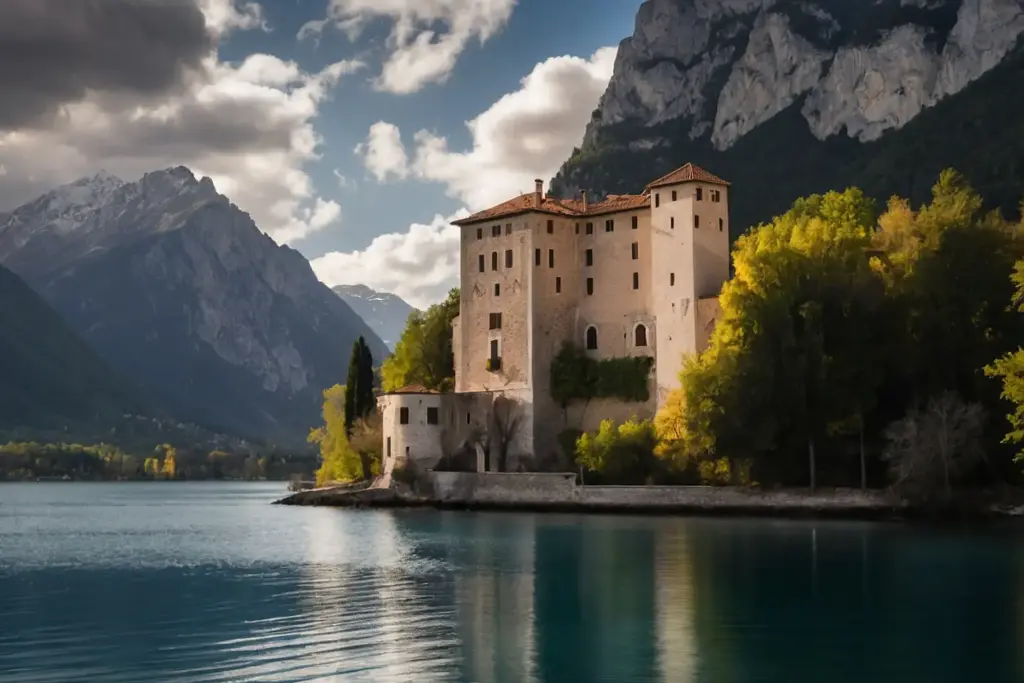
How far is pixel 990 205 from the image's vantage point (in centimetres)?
8738

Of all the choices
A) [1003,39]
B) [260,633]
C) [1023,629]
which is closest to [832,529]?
[1023,629]

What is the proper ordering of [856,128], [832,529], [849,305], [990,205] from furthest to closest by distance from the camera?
[856,128] < [990,205] < [849,305] < [832,529]

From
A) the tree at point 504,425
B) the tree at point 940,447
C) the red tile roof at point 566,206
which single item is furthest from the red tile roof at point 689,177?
the tree at point 940,447

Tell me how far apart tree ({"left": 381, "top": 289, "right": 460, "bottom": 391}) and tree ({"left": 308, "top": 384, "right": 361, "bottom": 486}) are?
13.3 ft

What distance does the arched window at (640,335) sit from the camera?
65.2 metres

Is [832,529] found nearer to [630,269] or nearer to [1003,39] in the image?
[630,269]

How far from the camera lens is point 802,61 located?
13312 cm

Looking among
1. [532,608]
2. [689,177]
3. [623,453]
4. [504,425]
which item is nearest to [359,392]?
[504,425]

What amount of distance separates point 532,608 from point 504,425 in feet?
140

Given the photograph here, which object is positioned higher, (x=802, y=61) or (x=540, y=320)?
(x=802, y=61)

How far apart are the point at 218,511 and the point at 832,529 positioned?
4376cm

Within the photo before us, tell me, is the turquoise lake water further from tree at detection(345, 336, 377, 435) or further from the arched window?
tree at detection(345, 336, 377, 435)

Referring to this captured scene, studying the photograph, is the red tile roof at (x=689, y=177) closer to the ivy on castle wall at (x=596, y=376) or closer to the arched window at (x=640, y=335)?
the arched window at (x=640, y=335)

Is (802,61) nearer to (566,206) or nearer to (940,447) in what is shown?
(566,206)
